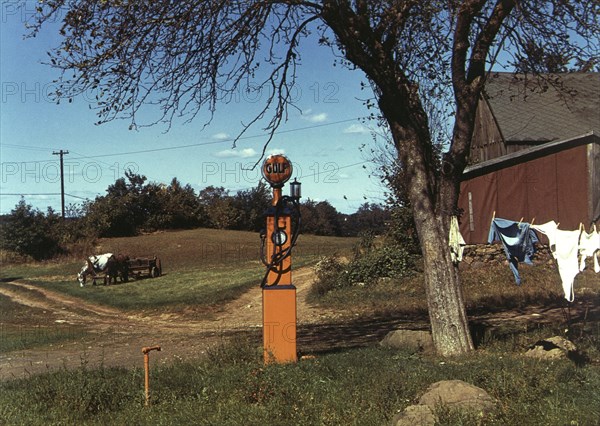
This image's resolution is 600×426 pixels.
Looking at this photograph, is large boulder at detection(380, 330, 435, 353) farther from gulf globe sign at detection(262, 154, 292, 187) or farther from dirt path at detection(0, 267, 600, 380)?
gulf globe sign at detection(262, 154, 292, 187)

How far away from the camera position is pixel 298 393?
636 cm

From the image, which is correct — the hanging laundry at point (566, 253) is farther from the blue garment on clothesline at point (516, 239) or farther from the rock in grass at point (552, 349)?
the blue garment on clothesline at point (516, 239)

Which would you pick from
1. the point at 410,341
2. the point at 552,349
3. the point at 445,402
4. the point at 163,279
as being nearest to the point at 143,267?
the point at 163,279

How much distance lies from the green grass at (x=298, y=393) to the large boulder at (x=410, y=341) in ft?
3.53

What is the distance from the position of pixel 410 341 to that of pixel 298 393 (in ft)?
11.0

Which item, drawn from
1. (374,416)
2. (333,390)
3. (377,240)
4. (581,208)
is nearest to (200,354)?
(333,390)

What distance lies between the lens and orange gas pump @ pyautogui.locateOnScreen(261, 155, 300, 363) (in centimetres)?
830

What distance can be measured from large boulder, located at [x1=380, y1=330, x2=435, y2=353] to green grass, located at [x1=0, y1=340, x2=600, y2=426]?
108cm

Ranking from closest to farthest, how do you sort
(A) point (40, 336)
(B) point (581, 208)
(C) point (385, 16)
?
1. (C) point (385, 16)
2. (A) point (40, 336)
3. (B) point (581, 208)

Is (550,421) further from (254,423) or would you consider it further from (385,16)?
(385,16)

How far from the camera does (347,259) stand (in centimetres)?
2394

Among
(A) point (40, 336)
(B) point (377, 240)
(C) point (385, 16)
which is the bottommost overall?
(A) point (40, 336)

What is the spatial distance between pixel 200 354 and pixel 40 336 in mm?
5306

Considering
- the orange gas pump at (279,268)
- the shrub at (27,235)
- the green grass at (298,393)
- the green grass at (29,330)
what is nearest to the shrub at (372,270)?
the green grass at (29,330)
